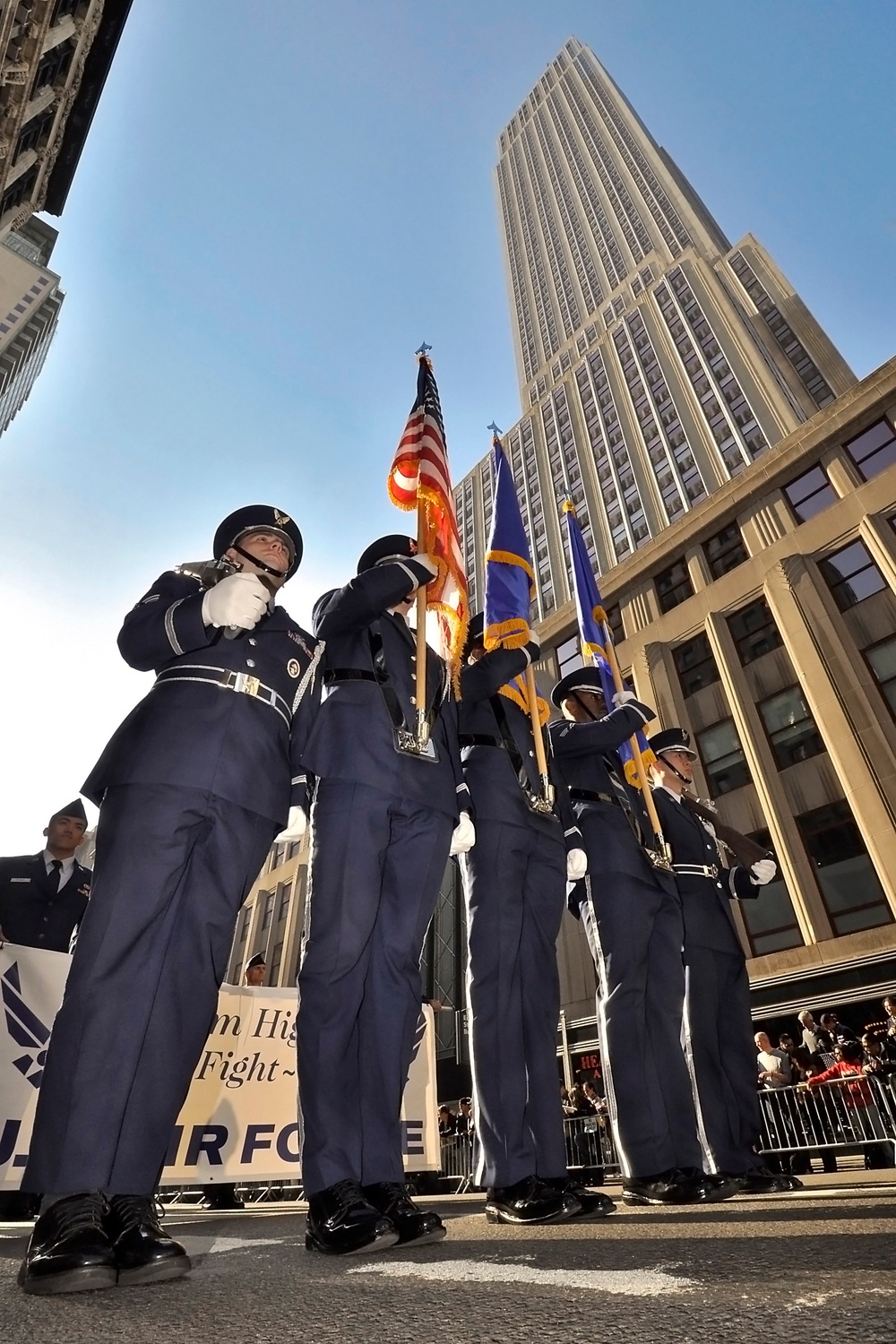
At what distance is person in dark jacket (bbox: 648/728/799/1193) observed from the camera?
166 inches

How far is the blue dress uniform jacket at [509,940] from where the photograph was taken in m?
2.95

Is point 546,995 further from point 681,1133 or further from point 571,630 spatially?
point 571,630

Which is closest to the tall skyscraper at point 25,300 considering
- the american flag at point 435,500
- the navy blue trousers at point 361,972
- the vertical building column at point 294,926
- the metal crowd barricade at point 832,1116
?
the vertical building column at point 294,926

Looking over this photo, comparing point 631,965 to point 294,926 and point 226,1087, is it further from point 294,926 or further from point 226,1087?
point 294,926

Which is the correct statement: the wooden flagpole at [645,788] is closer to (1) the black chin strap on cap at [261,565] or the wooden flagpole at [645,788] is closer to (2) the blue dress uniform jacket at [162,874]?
(2) the blue dress uniform jacket at [162,874]

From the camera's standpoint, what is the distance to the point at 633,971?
3777mm

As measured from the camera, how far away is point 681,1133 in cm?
366

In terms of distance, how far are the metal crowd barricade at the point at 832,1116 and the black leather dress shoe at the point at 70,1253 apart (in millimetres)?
6813

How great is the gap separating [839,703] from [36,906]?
654 inches

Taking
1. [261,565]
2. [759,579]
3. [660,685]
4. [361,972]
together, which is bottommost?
[361,972]

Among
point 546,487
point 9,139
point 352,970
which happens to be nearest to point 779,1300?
point 352,970

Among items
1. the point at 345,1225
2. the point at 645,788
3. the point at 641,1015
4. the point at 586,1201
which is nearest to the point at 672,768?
the point at 645,788

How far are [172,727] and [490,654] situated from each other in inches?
76.5

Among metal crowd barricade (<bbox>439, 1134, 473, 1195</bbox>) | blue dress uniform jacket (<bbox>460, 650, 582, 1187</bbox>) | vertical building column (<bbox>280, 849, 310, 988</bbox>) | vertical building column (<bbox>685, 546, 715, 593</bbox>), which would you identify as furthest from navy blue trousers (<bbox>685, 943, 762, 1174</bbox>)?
vertical building column (<bbox>280, 849, 310, 988</bbox>)
